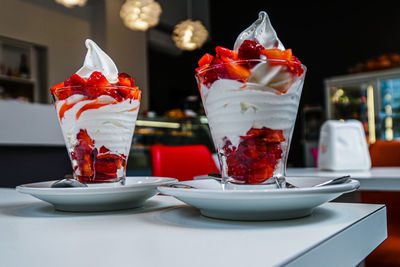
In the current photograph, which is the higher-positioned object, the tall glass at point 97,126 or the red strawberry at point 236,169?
the tall glass at point 97,126

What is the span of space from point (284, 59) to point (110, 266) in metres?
0.36

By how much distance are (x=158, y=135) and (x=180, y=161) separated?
216 cm

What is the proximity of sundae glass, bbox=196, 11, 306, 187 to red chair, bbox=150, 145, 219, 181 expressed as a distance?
3.96ft

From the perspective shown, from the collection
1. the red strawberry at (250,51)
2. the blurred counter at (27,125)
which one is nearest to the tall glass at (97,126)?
the red strawberry at (250,51)

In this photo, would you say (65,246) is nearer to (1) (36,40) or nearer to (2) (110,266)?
(2) (110,266)

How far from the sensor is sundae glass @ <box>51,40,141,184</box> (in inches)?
24.5

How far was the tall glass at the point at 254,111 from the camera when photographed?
0.52 metres

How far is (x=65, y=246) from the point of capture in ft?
1.17

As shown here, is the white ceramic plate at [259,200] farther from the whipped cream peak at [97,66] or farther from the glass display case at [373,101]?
the glass display case at [373,101]

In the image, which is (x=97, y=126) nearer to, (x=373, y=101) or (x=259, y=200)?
(x=259, y=200)

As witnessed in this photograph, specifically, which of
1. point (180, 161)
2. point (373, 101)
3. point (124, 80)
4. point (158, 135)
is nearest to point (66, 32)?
point (158, 135)

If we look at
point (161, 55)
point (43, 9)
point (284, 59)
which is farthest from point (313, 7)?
point (284, 59)

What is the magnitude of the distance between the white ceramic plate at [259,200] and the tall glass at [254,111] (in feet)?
0.25

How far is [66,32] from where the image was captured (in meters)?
6.05
